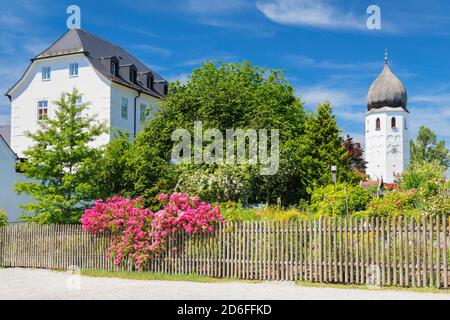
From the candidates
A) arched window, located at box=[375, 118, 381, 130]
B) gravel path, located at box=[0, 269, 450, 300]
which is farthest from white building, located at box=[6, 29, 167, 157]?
arched window, located at box=[375, 118, 381, 130]

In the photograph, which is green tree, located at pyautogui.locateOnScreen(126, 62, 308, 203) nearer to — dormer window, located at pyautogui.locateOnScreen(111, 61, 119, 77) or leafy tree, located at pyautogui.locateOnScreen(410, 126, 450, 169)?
dormer window, located at pyautogui.locateOnScreen(111, 61, 119, 77)

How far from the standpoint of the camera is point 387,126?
348 feet

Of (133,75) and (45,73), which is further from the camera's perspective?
(133,75)

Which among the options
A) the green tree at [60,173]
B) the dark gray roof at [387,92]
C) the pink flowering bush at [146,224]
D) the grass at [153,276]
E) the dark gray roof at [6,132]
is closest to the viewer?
the grass at [153,276]

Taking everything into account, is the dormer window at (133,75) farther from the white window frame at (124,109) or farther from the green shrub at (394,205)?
the green shrub at (394,205)

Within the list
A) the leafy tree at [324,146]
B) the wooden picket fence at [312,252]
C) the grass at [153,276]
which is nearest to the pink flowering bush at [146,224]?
the wooden picket fence at [312,252]

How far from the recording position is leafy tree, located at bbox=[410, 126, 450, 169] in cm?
8600

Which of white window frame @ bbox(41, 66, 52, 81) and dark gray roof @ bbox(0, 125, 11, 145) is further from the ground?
white window frame @ bbox(41, 66, 52, 81)

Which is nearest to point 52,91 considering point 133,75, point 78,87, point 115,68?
point 78,87

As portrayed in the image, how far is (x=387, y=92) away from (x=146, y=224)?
96257mm

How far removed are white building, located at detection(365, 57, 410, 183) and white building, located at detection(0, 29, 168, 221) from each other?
7139cm

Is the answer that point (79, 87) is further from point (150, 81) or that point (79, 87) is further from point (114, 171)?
point (114, 171)

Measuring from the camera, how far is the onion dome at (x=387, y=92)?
102875 millimetres
